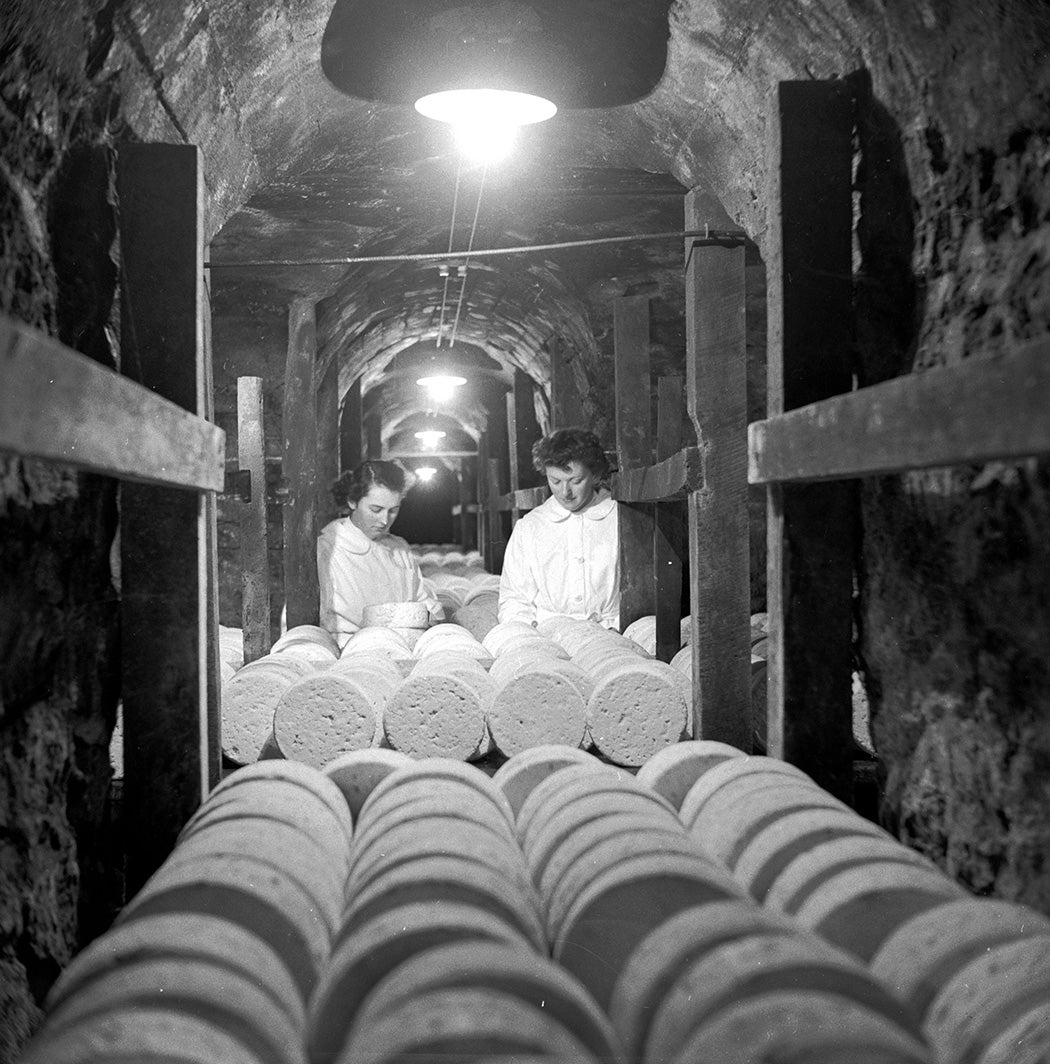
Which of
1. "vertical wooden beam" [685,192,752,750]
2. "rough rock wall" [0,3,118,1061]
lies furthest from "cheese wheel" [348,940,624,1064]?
"vertical wooden beam" [685,192,752,750]

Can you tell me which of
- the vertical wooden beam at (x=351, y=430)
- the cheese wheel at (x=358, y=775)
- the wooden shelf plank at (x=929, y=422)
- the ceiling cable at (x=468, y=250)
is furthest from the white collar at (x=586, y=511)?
the wooden shelf plank at (x=929, y=422)

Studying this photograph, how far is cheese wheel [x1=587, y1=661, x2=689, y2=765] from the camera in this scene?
444 cm

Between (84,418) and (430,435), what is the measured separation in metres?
22.8

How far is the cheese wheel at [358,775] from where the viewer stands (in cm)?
337

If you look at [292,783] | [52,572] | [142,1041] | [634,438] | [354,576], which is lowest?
[142,1041]

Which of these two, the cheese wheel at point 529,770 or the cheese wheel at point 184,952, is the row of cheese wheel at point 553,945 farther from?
the cheese wheel at point 529,770

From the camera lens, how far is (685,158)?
4.73 m

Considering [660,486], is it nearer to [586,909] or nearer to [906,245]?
[906,245]

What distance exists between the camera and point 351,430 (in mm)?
13312

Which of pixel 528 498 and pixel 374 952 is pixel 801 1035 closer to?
pixel 374 952

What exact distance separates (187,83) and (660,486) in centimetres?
259

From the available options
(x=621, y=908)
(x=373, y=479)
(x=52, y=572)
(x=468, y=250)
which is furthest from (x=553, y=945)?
(x=468, y=250)

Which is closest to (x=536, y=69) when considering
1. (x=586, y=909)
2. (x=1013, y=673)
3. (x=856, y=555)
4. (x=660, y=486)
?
(x=660, y=486)

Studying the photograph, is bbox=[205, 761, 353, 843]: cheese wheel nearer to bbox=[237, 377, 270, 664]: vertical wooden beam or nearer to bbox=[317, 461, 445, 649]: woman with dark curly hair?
bbox=[237, 377, 270, 664]: vertical wooden beam
